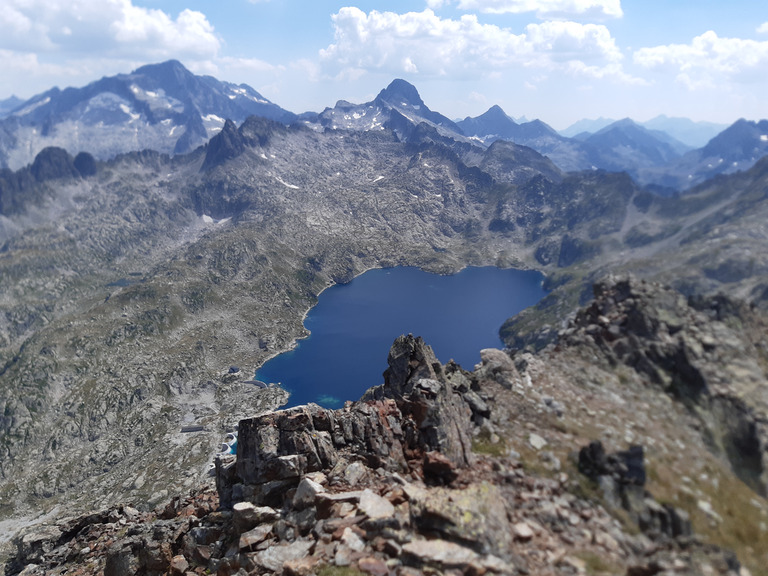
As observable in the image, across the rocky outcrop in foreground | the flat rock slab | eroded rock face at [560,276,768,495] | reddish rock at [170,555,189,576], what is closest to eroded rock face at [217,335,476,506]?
the rocky outcrop in foreground

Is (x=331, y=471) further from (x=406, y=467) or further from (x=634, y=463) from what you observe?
(x=634, y=463)

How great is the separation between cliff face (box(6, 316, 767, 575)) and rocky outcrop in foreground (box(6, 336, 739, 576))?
0.08 meters

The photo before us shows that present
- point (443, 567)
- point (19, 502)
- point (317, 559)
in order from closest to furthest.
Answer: point (443, 567) → point (317, 559) → point (19, 502)

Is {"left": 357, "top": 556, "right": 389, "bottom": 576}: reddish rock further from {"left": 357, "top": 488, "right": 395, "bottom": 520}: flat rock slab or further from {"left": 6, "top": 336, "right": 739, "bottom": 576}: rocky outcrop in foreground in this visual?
{"left": 357, "top": 488, "right": 395, "bottom": 520}: flat rock slab

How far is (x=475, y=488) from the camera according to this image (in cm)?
2206

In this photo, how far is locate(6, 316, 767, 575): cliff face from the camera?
18.7 m

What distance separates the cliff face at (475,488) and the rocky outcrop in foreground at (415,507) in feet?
0.26

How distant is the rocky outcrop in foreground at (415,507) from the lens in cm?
1844

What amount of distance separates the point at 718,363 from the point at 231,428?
186m

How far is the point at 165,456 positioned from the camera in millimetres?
167125

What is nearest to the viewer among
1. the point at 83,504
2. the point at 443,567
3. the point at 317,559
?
the point at 443,567

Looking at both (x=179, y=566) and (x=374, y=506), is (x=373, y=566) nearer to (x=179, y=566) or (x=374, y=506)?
(x=374, y=506)

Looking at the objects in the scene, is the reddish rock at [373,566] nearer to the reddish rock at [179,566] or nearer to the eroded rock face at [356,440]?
the eroded rock face at [356,440]

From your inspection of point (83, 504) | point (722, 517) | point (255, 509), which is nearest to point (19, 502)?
point (83, 504)
